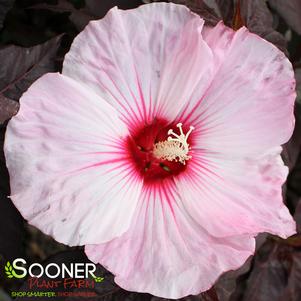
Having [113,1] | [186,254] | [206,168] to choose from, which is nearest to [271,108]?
[206,168]

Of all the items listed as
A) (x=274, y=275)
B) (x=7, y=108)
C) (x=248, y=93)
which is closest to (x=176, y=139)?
(x=248, y=93)

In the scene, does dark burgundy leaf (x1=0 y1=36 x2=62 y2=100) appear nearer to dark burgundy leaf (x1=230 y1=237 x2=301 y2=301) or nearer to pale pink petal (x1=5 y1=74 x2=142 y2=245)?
pale pink petal (x1=5 y1=74 x2=142 y2=245)

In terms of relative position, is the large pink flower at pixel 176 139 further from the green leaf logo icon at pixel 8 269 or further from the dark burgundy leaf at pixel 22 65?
the green leaf logo icon at pixel 8 269

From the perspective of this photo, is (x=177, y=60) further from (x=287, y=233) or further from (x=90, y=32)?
(x=287, y=233)

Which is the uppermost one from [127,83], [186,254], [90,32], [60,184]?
[90,32]

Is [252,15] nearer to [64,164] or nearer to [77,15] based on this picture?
[77,15]
